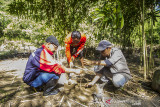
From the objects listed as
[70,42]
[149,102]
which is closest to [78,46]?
[70,42]

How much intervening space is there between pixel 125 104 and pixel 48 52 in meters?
1.66

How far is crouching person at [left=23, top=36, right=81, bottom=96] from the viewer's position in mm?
1806

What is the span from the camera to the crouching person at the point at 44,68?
1.81m

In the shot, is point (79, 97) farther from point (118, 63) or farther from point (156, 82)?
point (156, 82)

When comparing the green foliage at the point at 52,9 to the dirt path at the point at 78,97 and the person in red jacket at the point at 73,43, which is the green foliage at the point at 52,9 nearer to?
the person in red jacket at the point at 73,43

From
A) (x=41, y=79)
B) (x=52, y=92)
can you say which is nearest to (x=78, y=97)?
(x=52, y=92)

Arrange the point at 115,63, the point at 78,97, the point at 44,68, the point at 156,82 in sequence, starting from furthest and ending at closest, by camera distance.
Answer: the point at 156,82 → the point at 115,63 → the point at 78,97 → the point at 44,68

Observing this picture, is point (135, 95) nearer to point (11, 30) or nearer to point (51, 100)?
point (51, 100)

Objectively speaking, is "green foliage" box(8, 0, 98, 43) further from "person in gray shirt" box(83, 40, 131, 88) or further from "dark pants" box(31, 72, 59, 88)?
"dark pants" box(31, 72, 59, 88)

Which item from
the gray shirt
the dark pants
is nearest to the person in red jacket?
the dark pants

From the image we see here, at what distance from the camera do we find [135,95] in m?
2.14

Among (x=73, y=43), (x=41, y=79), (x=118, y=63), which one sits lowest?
(x=41, y=79)

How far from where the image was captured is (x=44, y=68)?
5.99 feet

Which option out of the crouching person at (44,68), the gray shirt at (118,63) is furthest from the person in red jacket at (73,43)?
the gray shirt at (118,63)
